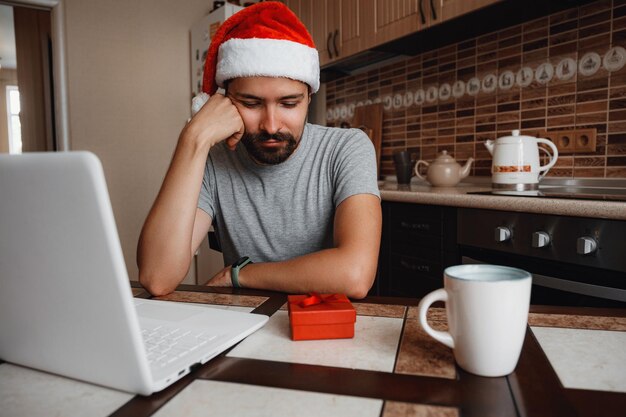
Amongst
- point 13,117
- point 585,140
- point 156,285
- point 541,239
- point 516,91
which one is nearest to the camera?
point 156,285

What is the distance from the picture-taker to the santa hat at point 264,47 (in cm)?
121

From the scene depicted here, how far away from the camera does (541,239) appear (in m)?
1.45

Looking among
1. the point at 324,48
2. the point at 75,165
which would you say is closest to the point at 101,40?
the point at 324,48

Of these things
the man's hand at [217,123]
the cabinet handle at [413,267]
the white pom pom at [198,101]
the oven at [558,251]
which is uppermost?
the white pom pom at [198,101]

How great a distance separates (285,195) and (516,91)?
1.32 m

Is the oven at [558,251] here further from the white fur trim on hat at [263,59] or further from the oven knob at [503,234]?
the white fur trim on hat at [263,59]

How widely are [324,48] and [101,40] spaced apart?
1.65 metres

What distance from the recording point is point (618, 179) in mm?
1779

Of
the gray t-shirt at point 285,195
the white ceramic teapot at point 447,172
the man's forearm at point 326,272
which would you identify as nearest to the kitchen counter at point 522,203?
the white ceramic teapot at point 447,172

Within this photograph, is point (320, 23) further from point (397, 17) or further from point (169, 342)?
point (169, 342)

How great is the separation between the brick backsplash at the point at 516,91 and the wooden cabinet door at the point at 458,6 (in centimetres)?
35

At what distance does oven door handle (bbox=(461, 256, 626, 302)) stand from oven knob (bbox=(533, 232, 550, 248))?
4.3 inches

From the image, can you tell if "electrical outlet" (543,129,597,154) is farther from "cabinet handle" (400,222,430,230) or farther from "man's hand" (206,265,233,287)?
"man's hand" (206,265,233,287)

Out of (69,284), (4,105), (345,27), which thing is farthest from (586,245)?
(4,105)
